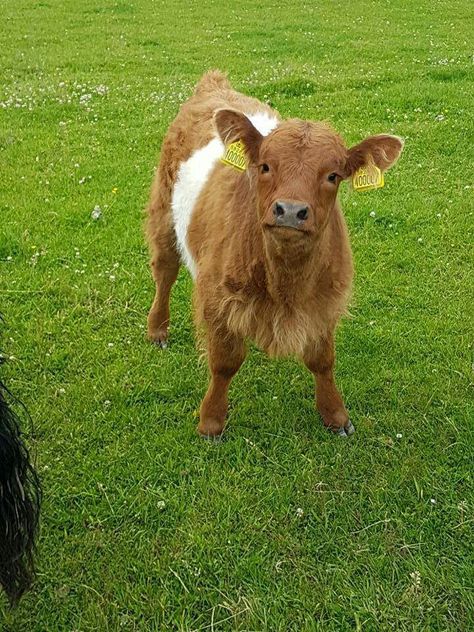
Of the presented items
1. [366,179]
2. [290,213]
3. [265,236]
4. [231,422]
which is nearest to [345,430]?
[231,422]

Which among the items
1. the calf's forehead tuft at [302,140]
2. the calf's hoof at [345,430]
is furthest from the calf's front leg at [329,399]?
the calf's forehead tuft at [302,140]

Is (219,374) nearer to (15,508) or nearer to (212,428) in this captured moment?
(212,428)

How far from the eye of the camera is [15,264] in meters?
6.23

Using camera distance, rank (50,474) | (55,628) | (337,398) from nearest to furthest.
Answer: (55,628) → (50,474) → (337,398)

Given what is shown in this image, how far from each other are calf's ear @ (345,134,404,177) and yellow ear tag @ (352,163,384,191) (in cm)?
3

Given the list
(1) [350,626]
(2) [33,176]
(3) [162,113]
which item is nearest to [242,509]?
(1) [350,626]

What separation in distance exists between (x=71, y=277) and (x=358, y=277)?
2601mm

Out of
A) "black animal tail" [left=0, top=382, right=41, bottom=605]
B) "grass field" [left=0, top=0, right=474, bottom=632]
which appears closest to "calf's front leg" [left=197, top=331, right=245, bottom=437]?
"grass field" [left=0, top=0, right=474, bottom=632]

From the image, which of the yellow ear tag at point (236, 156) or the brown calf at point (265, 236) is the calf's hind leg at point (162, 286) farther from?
the yellow ear tag at point (236, 156)

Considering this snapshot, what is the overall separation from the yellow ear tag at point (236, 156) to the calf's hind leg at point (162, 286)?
4.88ft

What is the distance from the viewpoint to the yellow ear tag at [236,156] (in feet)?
13.0

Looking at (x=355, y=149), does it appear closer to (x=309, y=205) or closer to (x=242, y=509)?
(x=309, y=205)

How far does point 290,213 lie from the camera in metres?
3.32

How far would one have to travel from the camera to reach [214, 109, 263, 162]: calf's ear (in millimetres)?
3799
